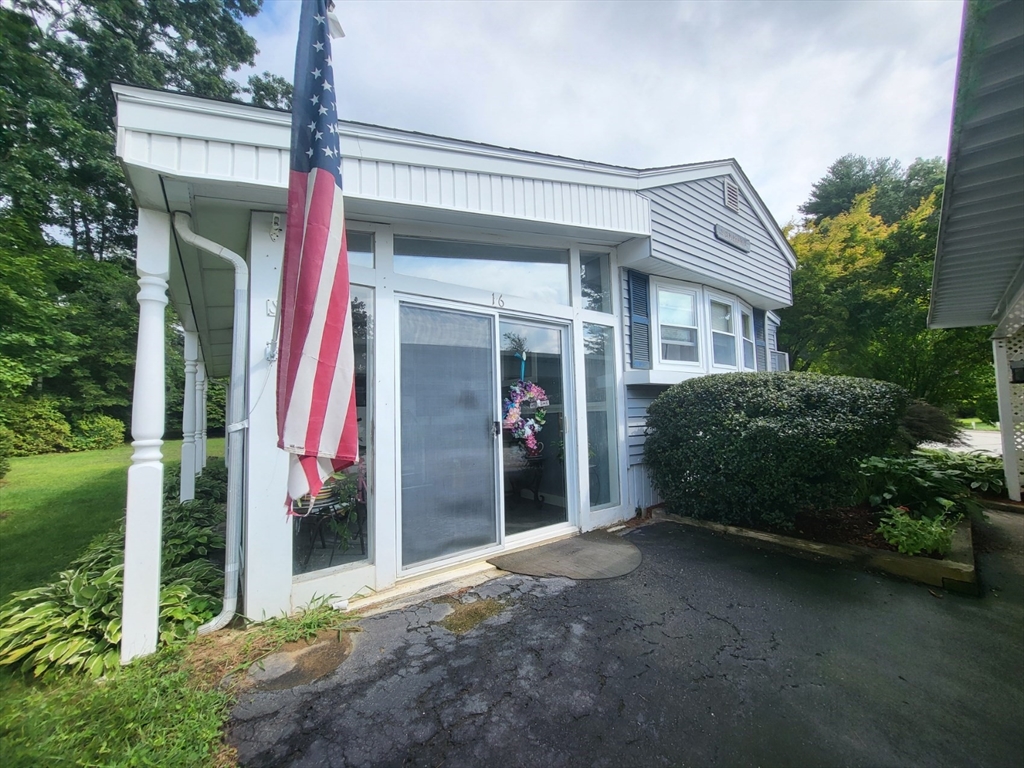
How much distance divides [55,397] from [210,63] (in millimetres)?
12593

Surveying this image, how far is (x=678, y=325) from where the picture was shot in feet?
19.4

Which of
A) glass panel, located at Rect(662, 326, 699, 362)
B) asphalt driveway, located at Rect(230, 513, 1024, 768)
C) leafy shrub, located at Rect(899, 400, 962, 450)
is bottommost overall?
asphalt driveway, located at Rect(230, 513, 1024, 768)

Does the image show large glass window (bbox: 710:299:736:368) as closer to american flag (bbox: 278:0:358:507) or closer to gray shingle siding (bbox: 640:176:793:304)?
gray shingle siding (bbox: 640:176:793:304)

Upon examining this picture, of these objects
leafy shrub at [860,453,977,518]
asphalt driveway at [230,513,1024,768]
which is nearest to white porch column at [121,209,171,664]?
asphalt driveway at [230,513,1024,768]

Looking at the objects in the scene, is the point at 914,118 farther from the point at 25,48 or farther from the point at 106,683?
the point at 25,48

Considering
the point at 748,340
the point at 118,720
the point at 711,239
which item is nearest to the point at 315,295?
the point at 118,720

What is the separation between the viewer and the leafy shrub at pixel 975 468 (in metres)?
6.05

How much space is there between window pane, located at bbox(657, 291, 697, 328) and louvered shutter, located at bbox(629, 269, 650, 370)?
0.29 m

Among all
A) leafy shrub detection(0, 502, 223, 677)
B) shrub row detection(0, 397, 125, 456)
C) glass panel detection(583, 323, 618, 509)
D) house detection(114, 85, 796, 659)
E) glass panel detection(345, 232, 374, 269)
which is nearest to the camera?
leafy shrub detection(0, 502, 223, 677)

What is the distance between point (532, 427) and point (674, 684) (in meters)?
2.60

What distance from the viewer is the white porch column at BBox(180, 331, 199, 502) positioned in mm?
5574

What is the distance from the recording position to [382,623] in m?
2.79

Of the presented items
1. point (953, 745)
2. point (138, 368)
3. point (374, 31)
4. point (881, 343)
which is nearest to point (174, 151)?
point (138, 368)

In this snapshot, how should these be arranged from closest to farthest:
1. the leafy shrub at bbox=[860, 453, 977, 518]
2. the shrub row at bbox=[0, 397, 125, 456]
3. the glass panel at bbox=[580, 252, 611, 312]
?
the leafy shrub at bbox=[860, 453, 977, 518], the glass panel at bbox=[580, 252, 611, 312], the shrub row at bbox=[0, 397, 125, 456]
